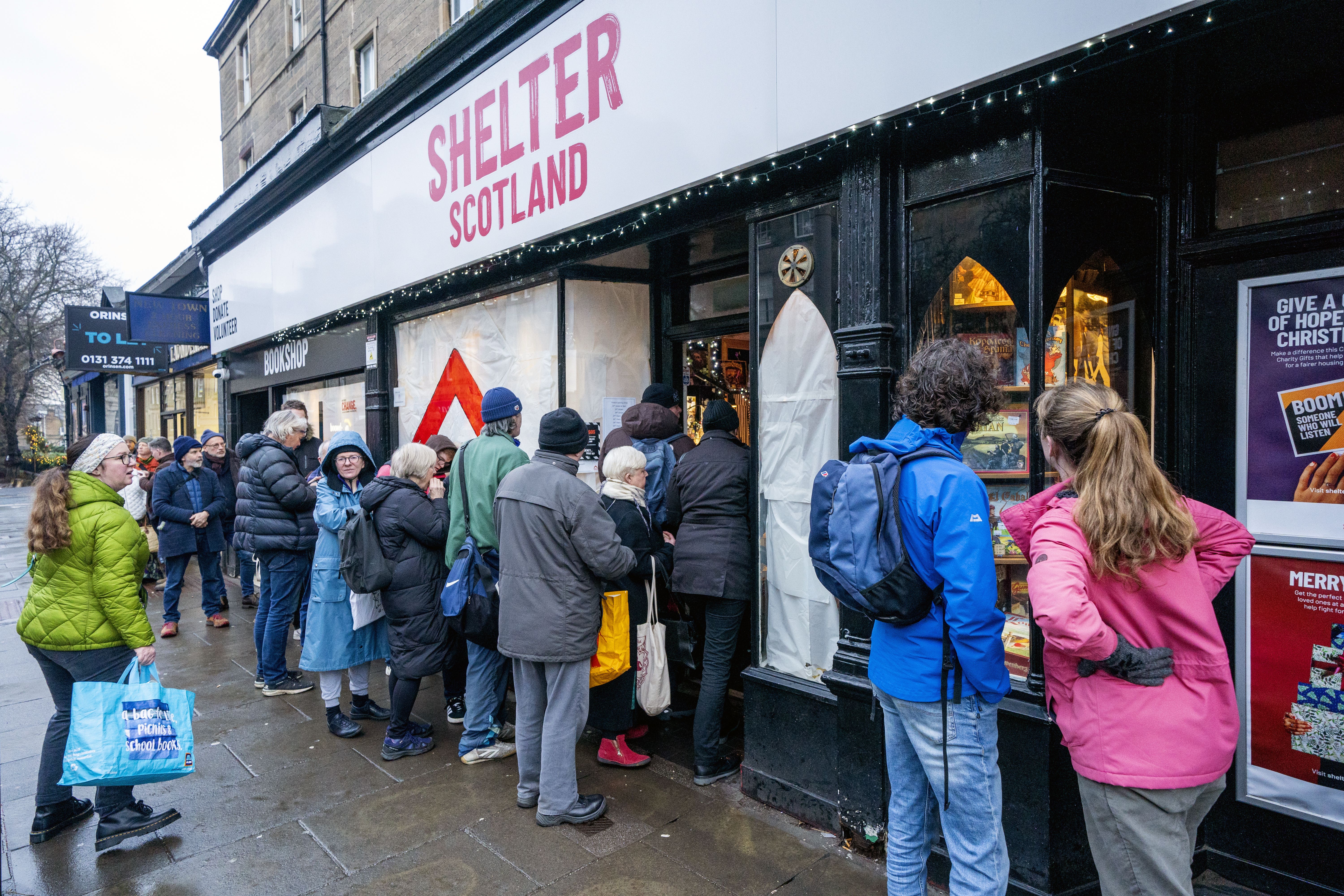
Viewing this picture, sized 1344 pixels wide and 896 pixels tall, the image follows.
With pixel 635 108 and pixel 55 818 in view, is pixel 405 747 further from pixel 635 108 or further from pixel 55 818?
pixel 635 108

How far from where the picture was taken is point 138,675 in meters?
3.47

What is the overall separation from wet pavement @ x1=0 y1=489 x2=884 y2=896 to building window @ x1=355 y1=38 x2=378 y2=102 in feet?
34.3

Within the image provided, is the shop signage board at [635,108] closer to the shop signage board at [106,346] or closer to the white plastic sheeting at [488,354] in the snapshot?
the white plastic sheeting at [488,354]

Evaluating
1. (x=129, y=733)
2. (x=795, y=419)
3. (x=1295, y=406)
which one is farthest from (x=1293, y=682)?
(x=129, y=733)

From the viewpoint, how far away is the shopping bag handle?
3.45 meters

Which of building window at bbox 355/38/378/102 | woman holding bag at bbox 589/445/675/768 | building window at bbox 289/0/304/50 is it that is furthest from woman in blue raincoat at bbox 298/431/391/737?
building window at bbox 289/0/304/50

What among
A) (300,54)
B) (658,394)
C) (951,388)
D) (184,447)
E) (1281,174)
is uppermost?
(300,54)

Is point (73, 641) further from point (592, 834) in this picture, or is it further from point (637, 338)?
point (637, 338)

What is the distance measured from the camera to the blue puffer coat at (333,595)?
475 cm

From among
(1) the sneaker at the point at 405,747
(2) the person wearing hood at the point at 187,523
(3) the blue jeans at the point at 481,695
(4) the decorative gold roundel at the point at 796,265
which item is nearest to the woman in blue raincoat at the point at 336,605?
(1) the sneaker at the point at 405,747

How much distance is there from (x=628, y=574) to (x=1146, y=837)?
2.62m

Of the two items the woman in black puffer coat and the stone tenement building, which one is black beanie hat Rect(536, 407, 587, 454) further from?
the stone tenement building

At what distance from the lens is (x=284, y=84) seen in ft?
48.9

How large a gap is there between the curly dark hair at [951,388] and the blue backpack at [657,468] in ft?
7.80
